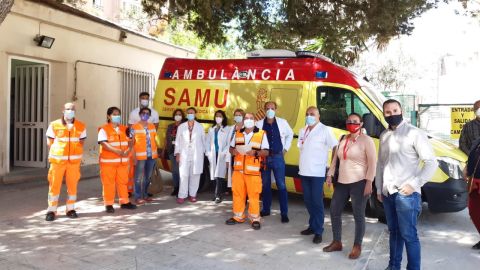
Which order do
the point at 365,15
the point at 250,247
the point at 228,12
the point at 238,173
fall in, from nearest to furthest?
the point at 250,247
the point at 238,173
the point at 365,15
the point at 228,12

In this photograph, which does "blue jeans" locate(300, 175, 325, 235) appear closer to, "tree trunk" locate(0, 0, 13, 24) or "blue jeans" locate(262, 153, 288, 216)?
"blue jeans" locate(262, 153, 288, 216)

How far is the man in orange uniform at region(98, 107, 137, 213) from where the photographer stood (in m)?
6.79

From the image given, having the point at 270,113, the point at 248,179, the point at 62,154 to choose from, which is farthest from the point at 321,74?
the point at 62,154

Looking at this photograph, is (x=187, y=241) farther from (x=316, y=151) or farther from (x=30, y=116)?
(x=30, y=116)

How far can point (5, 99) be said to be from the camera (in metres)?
9.64

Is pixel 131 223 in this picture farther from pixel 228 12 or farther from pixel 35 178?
pixel 228 12

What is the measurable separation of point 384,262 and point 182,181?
373 centimetres

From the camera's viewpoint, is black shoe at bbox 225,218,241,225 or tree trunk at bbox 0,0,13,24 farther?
black shoe at bbox 225,218,241,225

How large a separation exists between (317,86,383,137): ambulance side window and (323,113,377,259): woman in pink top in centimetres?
193

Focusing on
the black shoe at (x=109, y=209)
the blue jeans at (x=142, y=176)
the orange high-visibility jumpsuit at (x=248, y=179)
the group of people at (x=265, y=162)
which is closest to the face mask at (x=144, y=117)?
the group of people at (x=265, y=162)

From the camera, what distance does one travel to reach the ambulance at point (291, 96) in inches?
247

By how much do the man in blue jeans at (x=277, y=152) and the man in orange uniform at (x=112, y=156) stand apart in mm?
2094

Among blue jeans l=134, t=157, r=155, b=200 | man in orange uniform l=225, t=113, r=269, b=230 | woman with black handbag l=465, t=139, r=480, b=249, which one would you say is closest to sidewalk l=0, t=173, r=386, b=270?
man in orange uniform l=225, t=113, r=269, b=230

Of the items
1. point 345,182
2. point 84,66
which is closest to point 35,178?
point 84,66
